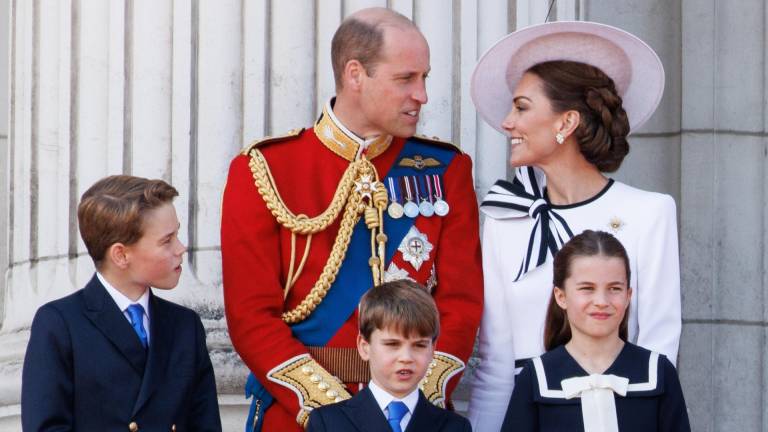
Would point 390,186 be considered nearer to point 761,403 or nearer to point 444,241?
point 444,241

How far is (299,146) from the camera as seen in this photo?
581cm

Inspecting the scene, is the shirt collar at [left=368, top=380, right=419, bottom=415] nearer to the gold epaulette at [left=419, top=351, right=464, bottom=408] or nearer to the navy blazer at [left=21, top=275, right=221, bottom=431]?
the gold epaulette at [left=419, top=351, right=464, bottom=408]

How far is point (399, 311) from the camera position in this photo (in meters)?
5.18

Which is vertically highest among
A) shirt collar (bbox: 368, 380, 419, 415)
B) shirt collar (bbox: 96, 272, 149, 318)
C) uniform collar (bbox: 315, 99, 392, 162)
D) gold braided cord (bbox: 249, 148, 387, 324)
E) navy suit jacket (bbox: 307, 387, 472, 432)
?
uniform collar (bbox: 315, 99, 392, 162)

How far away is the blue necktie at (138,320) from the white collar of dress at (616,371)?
1.09 metres

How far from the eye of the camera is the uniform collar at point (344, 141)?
5.77 m

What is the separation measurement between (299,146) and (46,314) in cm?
101


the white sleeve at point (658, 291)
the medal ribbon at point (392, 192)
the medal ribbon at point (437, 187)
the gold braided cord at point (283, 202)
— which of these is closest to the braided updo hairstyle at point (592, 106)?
the white sleeve at point (658, 291)

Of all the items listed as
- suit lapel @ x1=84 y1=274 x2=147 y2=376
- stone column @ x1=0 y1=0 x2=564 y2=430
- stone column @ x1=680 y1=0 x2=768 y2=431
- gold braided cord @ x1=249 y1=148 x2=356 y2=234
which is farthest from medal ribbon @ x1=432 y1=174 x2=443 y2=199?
stone column @ x1=680 y1=0 x2=768 y2=431

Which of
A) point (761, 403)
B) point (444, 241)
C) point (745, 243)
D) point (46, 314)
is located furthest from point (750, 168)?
point (46, 314)

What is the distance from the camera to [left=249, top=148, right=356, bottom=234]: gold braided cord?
5.60m

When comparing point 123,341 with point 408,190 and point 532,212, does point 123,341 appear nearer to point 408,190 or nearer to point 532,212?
point 408,190

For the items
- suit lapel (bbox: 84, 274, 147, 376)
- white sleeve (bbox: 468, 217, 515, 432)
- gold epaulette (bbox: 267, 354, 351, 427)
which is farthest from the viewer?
white sleeve (bbox: 468, 217, 515, 432)

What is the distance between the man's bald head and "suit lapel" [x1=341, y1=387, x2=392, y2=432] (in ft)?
3.48
